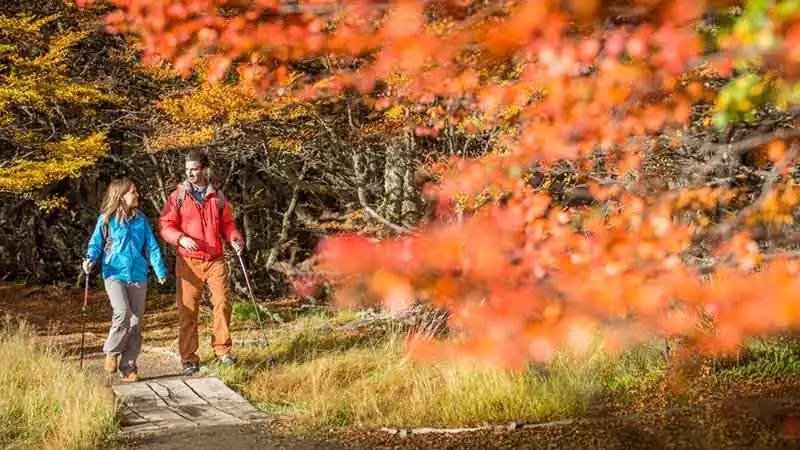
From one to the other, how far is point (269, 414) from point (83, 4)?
653 centimetres

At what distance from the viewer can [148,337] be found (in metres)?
11.1

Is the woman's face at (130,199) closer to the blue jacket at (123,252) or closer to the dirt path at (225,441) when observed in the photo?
the blue jacket at (123,252)

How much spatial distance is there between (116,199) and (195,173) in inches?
25.0

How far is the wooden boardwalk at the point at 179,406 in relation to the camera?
6324mm

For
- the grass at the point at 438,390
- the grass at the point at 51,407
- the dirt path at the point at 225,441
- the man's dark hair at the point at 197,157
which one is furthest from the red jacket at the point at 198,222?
the dirt path at the point at 225,441

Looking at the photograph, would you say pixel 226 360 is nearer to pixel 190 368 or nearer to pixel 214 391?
pixel 190 368

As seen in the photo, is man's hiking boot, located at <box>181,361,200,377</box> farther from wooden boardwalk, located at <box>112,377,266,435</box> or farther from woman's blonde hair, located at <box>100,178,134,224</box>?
woman's blonde hair, located at <box>100,178,134,224</box>

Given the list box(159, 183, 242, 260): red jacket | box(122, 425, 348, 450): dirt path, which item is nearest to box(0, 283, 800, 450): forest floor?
box(122, 425, 348, 450): dirt path

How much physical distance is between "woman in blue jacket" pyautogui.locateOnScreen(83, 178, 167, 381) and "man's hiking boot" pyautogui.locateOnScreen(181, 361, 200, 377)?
0.42m

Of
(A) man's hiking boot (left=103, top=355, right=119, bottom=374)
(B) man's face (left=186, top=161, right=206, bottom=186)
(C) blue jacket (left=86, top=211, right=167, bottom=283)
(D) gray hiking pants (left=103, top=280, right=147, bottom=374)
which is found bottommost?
(A) man's hiking boot (left=103, top=355, right=119, bottom=374)

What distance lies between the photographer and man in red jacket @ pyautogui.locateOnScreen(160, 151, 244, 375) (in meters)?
7.62

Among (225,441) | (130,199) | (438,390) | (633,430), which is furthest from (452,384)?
(130,199)

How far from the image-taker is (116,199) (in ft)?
24.0

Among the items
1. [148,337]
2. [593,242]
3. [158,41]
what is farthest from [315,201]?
[593,242]
